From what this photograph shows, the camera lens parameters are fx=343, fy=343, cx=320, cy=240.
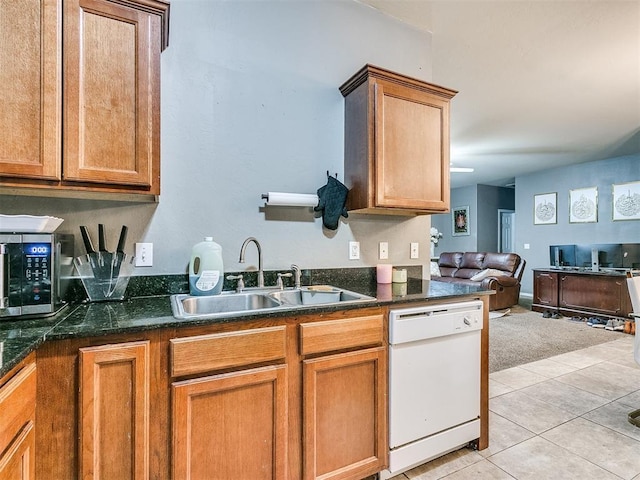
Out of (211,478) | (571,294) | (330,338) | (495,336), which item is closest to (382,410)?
(330,338)

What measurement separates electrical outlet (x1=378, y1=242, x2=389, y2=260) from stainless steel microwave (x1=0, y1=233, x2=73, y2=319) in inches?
68.6

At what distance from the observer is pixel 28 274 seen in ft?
4.01

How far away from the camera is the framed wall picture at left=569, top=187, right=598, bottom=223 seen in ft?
20.3

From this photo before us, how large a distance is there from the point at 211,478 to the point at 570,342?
14.3 feet

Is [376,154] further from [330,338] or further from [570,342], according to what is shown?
[570,342]

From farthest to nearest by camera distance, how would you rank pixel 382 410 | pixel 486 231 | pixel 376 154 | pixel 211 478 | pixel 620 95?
pixel 486 231 → pixel 620 95 → pixel 376 154 → pixel 382 410 → pixel 211 478

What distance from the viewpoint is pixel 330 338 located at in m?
1.47

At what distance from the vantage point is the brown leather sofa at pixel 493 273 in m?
5.59

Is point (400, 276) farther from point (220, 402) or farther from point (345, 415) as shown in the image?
point (220, 402)

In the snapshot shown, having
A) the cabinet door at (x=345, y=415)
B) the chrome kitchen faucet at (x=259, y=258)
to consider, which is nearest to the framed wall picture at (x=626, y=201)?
the cabinet door at (x=345, y=415)

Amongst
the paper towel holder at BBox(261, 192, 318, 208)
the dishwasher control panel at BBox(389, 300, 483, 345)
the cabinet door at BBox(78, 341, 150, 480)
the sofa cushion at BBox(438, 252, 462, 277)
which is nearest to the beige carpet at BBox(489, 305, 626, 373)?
the dishwasher control panel at BBox(389, 300, 483, 345)

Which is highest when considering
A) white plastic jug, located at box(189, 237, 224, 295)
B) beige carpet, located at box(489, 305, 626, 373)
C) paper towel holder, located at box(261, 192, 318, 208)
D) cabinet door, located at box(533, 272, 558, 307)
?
paper towel holder, located at box(261, 192, 318, 208)

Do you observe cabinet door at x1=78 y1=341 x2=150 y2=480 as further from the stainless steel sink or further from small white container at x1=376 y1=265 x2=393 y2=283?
small white container at x1=376 y1=265 x2=393 y2=283

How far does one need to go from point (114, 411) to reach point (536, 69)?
3924mm
